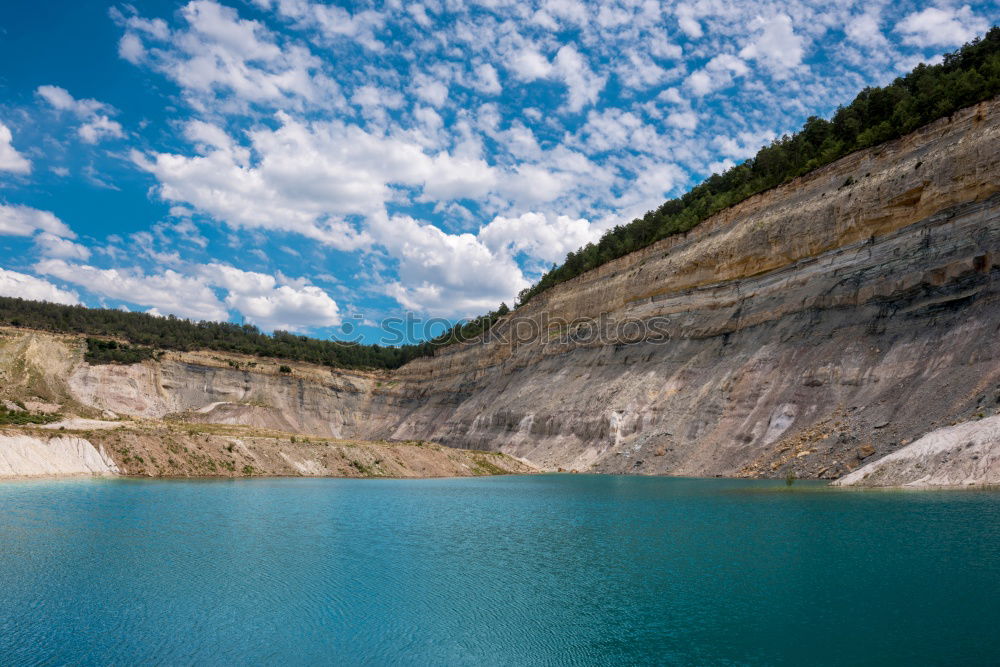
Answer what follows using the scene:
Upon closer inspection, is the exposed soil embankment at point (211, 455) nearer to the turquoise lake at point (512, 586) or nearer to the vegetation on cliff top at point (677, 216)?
the turquoise lake at point (512, 586)

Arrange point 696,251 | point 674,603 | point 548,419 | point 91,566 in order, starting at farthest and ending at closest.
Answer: point 548,419 → point 696,251 → point 91,566 → point 674,603

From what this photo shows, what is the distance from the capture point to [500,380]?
82.6 m

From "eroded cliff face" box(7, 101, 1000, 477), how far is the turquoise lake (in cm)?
1516

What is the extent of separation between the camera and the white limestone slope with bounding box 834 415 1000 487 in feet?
72.1

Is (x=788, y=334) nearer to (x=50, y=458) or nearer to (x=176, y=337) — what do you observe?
(x=50, y=458)

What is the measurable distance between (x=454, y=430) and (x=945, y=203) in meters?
57.2

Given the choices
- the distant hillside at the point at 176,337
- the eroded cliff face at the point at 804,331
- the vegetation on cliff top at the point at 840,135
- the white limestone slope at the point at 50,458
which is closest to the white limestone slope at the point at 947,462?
the eroded cliff face at the point at 804,331

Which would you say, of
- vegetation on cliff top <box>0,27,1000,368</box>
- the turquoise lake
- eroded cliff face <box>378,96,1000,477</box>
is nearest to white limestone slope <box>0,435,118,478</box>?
the turquoise lake

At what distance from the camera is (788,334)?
45062mm

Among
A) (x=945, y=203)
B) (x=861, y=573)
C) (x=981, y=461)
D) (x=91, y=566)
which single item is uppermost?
(x=945, y=203)

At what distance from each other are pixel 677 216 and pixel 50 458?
58.2 m

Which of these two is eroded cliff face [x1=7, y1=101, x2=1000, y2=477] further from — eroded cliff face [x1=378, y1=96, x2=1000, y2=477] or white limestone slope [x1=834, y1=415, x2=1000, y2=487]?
white limestone slope [x1=834, y1=415, x2=1000, y2=487]

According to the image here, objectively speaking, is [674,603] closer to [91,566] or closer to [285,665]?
[285,665]

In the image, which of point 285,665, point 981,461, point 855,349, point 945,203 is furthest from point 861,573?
point 945,203
